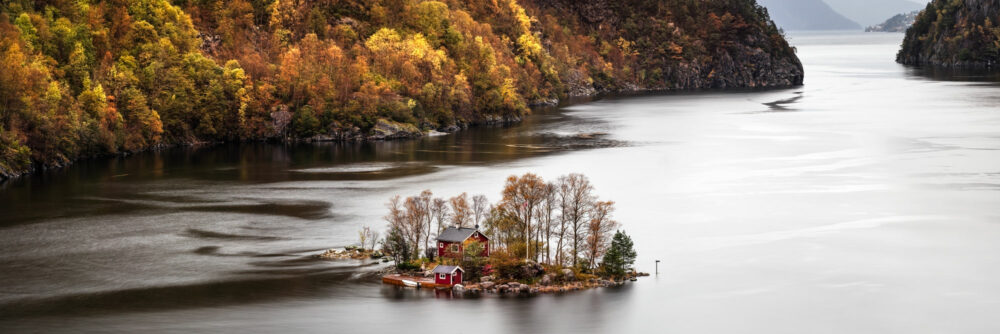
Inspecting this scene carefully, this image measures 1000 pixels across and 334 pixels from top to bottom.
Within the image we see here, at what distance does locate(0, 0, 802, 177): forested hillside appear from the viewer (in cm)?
9806

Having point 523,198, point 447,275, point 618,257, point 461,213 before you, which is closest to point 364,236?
point 461,213

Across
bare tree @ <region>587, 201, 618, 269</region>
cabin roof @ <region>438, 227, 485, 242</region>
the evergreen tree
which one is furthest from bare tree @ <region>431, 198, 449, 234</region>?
the evergreen tree

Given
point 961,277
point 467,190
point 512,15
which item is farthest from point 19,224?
point 512,15

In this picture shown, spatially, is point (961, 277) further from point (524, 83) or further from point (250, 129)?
point (524, 83)

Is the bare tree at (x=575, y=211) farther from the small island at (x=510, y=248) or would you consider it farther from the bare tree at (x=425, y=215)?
the bare tree at (x=425, y=215)

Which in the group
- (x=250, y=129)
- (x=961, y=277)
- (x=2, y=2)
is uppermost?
(x=2, y=2)

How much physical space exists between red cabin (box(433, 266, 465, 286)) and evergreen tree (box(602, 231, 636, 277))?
7276 millimetres

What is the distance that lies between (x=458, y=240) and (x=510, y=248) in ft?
8.67

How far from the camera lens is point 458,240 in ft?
183

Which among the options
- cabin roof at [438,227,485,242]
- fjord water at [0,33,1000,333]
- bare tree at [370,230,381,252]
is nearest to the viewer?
fjord water at [0,33,1000,333]

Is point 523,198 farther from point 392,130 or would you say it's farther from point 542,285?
point 392,130

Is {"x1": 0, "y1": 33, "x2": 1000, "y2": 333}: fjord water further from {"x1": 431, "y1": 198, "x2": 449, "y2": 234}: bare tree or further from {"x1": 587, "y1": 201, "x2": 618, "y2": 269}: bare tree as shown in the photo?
{"x1": 431, "y1": 198, "x2": 449, "y2": 234}: bare tree

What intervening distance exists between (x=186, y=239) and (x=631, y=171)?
41713 millimetres

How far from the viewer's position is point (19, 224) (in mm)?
69438
